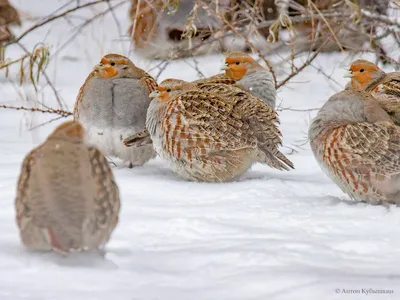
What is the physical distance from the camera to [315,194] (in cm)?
436

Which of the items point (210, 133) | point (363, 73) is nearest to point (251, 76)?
point (363, 73)

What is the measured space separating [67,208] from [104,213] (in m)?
0.15

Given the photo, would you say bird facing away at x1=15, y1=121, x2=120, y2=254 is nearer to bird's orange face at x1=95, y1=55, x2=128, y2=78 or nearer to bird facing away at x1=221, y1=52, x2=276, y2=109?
bird's orange face at x1=95, y1=55, x2=128, y2=78

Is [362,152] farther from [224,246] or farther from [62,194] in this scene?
[62,194]

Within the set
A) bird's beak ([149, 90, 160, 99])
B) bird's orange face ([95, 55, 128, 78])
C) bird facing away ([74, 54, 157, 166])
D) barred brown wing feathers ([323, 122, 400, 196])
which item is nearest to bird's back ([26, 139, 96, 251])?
barred brown wing feathers ([323, 122, 400, 196])

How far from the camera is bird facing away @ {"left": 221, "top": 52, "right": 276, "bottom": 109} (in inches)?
216

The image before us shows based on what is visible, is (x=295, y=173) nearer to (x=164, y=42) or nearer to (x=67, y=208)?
(x=67, y=208)

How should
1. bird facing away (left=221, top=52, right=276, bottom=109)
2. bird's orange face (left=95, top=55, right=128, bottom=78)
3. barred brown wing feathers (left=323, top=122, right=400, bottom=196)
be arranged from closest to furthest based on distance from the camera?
barred brown wing feathers (left=323, top=122, right=400, bottom=196) → bird's orange face (left=95, top=55, right=128, bottom=78) → bird facing away (left=221, top=52, right=276, bottom=109)

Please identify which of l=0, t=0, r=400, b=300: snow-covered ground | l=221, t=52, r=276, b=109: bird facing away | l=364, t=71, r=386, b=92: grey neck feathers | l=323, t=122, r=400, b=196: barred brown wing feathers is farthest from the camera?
l=364, t=71, r=386, b=92: grey neck feathers

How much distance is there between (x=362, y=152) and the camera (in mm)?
4027

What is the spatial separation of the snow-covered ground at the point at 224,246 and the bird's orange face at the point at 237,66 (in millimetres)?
859

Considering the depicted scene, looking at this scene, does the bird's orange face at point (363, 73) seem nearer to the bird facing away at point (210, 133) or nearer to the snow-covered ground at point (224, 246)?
the snow-covered ground at point (224, 246)

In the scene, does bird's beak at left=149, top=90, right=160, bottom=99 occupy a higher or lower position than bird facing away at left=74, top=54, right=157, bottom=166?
higher

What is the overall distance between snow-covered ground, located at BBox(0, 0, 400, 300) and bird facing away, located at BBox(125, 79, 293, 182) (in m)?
0.11
